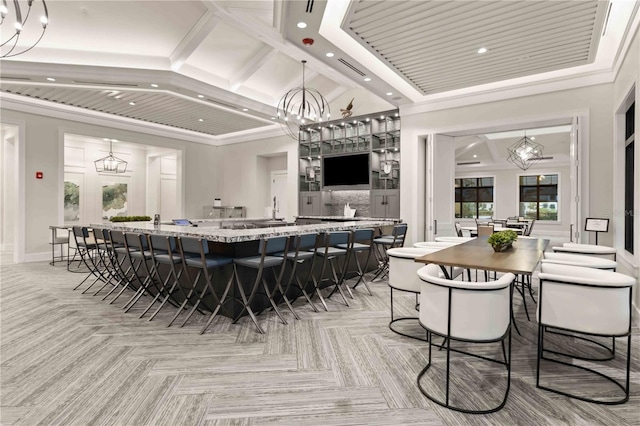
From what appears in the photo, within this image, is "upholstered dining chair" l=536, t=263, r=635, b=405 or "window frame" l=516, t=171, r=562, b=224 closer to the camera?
"upholstered dining chair" l=536, t=263, r=635, b=405

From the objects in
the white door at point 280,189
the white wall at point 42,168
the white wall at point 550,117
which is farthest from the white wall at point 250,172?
the white wall at point 550,117

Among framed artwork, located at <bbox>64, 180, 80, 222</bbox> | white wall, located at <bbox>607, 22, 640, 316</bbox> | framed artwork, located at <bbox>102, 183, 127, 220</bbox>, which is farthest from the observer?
framed artwork, located at <bbox>102, 183, 127, 220</bbox>

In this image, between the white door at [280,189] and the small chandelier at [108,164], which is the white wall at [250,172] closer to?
the white door at [280,189]

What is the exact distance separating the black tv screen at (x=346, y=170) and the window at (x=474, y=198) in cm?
925

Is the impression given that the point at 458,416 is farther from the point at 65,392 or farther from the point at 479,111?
the point at 479,111

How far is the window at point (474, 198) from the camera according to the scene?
14906mm

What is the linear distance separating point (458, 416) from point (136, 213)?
1167cm

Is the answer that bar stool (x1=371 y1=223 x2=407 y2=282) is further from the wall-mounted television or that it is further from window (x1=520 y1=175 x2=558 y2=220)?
window (x1=520 y1=175 x2=558 y2=220)

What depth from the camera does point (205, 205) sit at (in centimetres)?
1072

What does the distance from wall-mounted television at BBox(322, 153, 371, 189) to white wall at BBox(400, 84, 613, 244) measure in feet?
3.58

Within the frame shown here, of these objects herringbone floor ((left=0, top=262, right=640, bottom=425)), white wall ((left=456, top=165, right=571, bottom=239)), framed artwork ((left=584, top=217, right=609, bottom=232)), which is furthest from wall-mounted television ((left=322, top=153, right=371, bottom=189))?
white wall ((left=456, top=165, right=571, bottom=239))

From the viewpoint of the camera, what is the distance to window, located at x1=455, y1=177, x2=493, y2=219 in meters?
14.9

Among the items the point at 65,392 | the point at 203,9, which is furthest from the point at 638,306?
the point at 203,9

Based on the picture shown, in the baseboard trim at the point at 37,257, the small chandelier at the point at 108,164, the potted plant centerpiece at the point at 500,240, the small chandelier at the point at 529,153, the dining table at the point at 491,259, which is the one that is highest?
the small chandelier at the point at 529,153
